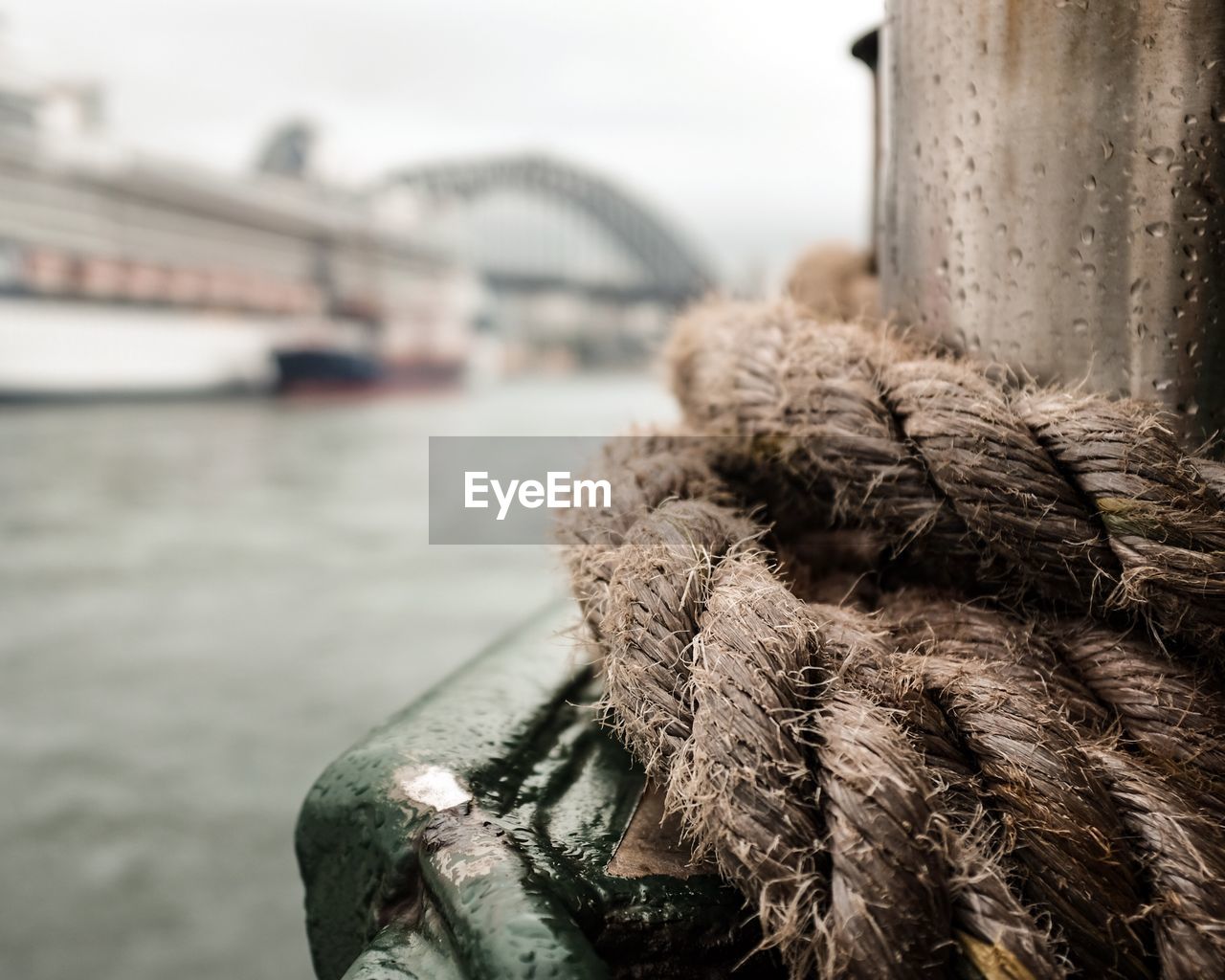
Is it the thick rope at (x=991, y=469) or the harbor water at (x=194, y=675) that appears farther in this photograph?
the harbor water at (x=194, y=675)

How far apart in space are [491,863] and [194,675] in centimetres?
320

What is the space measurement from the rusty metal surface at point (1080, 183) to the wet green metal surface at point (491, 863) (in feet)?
1.58

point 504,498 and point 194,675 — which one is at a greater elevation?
point 504,498

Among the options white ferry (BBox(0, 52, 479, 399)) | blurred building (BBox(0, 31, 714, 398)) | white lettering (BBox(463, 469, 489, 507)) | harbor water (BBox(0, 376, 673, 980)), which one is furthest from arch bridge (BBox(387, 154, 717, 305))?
white lettering (BBox(463, 469, 489, 507))

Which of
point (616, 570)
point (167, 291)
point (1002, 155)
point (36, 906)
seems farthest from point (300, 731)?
point (167, 291)

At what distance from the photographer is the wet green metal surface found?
51cm

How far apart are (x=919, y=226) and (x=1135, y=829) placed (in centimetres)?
49

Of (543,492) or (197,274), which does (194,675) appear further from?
(197,274)

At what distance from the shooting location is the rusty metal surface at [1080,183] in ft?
1.99

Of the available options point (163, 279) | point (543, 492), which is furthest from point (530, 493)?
point (163, 279)

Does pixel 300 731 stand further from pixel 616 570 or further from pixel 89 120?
pixel 89 120

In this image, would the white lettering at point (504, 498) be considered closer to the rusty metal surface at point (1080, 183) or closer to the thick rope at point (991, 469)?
the thick rope at point (991, 469)

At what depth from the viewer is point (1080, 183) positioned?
0.64 meters

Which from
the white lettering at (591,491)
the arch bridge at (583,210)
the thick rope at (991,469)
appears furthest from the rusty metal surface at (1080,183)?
the arch bridge at (583,210)
